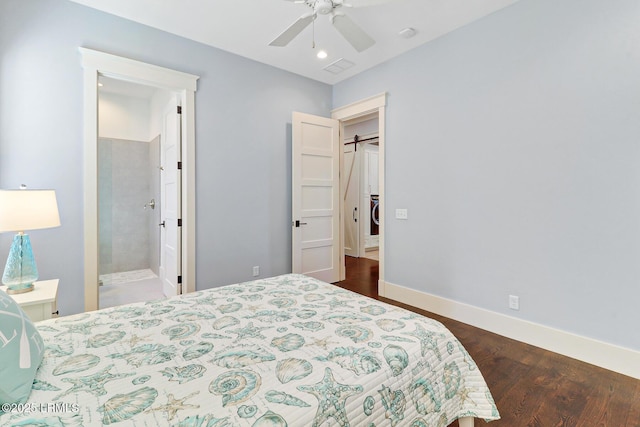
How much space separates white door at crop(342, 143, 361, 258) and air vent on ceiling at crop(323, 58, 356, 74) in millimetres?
2685

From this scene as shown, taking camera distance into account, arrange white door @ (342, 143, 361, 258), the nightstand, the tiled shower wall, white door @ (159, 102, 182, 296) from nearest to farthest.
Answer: the nightstand, white door @ (159, 102, 182, 296), the tiled shower wall, white door @ (342, 143, 361, 258)

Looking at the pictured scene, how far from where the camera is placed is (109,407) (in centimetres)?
84

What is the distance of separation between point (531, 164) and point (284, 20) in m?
2.56

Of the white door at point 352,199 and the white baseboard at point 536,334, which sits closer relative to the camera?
the white baseboard at point 536,334

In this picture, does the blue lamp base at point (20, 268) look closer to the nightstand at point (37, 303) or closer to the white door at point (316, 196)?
the nightstand at point (37, 303)

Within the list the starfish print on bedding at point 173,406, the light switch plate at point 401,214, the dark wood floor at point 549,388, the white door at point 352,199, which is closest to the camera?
the starfish print on bedding at point 173,406

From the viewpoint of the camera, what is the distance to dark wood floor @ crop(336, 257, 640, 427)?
164 centimetres

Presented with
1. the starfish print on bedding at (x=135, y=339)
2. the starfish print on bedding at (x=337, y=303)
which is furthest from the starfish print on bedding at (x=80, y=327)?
the starfish print on bedding at (x=337, y=303)

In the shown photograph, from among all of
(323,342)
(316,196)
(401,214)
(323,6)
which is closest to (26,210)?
(323,342)

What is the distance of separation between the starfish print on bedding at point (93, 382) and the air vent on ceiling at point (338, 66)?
363 cm

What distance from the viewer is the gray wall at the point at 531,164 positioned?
2.08 m

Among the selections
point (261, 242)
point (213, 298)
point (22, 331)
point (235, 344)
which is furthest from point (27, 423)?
point (261, 242)

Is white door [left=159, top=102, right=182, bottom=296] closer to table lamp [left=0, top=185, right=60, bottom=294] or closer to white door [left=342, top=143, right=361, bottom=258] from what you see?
table lamp [left=0, top=185, right=60, bottom=294]

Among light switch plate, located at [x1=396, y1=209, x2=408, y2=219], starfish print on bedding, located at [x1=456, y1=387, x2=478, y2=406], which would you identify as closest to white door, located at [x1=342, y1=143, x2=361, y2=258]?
light switch plate, located at [x1=396, y1=209, x2=408, y2=219]
